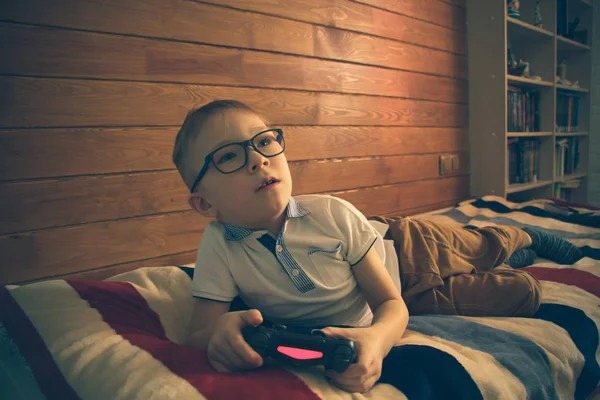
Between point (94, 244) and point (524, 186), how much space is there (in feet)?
8.30

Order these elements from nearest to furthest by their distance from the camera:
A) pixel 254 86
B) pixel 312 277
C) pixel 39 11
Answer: pixel 312 277 → pixel 39 11 → pixel 254 86

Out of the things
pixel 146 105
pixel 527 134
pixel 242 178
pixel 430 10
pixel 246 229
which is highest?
pixel 430 10

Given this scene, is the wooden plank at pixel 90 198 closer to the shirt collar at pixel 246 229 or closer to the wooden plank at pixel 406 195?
the wooden plank at pixel 406 195

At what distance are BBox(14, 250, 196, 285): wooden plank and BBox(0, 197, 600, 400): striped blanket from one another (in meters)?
0.18

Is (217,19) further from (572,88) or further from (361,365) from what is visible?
(572,88)

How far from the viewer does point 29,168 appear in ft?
3.69

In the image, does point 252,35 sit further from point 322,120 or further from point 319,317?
point 319,317

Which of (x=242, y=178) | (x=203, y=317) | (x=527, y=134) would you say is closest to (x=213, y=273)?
(x=203, y=317)

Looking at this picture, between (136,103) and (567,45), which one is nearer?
(136,103)

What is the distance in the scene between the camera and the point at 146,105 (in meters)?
1.32

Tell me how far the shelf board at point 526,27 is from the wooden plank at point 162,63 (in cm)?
106

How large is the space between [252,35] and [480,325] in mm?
1196

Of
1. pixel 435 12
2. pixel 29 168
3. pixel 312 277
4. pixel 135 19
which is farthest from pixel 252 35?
pixel 435 12

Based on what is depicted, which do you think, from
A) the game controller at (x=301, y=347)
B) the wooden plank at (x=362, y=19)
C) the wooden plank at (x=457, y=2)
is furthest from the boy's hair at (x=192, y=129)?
the wooden plank at (x=457, y=2)
